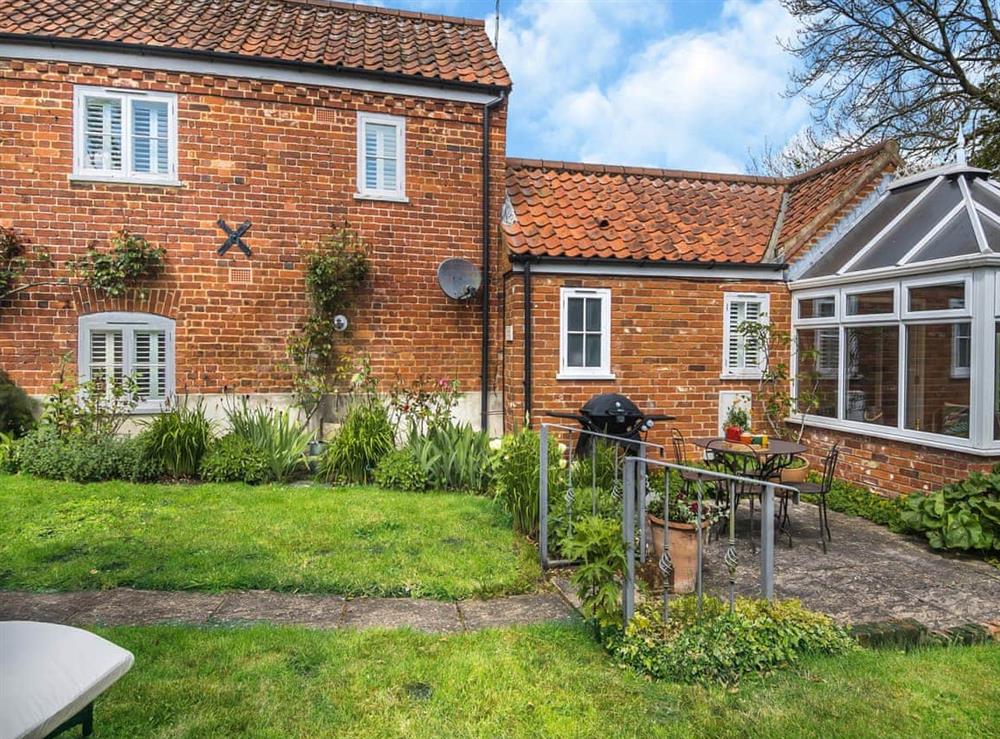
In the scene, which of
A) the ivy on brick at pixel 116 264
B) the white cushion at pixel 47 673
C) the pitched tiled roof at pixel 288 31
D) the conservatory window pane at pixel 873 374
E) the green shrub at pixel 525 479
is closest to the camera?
the white cushion at pixel 47 673

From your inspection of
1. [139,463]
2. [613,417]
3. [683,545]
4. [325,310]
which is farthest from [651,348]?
[139,463]

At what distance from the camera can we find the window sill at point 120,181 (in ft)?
30.6

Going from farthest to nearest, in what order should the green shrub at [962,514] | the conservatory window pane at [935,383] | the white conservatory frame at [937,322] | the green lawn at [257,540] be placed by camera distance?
the conservatory window pane at [935,383] → the white conservatory frame at [937,322] → the green shrub at [962,514] → the green lawn at [257,540]

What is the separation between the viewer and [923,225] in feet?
27.7

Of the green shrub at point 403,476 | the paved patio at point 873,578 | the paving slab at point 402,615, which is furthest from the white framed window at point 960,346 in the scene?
the green shrub at point 403,476

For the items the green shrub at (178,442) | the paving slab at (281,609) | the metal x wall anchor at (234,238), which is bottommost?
the paving slab at (281,609)

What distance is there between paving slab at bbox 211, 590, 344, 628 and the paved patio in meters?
2.85

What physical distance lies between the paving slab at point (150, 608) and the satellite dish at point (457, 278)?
6.50 metres

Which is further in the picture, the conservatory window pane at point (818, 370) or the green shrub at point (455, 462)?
the conservatory window pane at point (818, 370)

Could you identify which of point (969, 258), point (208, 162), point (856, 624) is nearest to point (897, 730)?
point (856, 624)

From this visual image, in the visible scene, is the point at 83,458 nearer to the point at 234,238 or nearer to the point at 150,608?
the point at 234,238

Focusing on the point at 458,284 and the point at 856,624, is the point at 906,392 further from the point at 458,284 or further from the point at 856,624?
the point at 458,284

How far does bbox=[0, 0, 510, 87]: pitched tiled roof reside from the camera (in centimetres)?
952

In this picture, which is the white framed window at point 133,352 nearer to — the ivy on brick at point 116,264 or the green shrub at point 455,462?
the ivy on brick at point 116,264
